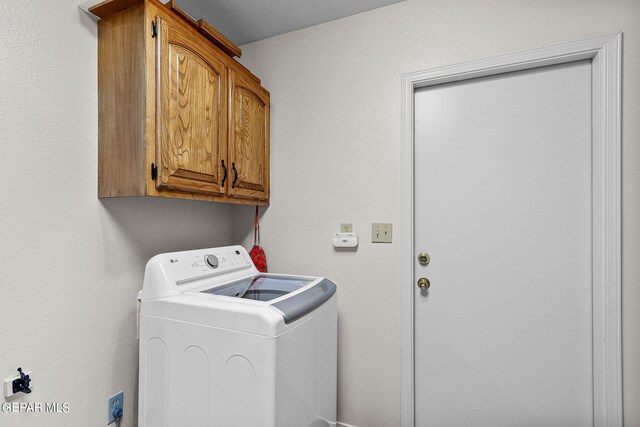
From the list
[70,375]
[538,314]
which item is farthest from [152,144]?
[538,314]

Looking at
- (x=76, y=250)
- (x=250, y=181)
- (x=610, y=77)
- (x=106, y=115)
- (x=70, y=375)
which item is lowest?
(x=70, y=375)

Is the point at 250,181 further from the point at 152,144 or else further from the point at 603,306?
the point at 603,306

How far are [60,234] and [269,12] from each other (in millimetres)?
1520

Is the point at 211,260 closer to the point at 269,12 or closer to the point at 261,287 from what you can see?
the point at 261,287

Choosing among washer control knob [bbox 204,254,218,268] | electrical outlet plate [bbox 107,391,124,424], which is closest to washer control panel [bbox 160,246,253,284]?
washer control knob [bbox 204,254,218,268]

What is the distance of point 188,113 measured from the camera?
135cm

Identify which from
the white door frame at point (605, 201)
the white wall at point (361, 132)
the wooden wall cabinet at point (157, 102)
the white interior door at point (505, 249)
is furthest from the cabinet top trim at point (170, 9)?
the white door frame at point (605, 201)

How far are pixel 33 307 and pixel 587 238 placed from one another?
2275 millimetres

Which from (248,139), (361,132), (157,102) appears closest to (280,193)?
(248,139)

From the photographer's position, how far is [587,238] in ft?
4.77

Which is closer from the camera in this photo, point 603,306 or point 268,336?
point 268,336

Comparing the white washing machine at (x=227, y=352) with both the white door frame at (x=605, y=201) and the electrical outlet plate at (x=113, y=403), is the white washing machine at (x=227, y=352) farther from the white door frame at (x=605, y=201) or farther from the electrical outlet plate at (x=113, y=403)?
the white door frame at (x=605, y=201)

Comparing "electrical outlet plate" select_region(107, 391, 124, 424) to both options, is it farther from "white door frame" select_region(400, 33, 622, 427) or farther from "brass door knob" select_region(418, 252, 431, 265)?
"white door frame" select_region(400, 33, 622, 427)

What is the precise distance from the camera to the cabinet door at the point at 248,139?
165 centimetres
